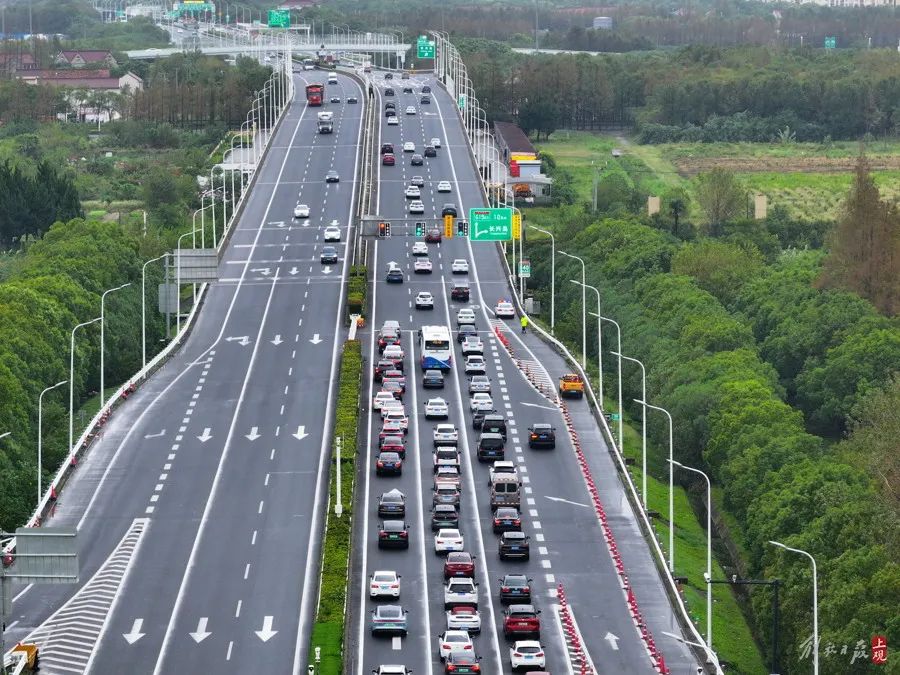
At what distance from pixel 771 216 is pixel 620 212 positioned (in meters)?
23.6

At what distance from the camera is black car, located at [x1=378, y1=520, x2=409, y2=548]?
84.8 m

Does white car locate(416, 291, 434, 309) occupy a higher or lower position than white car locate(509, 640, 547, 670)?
higher

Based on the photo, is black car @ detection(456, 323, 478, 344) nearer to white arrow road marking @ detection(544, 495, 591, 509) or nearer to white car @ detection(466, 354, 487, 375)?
white car @ detection(466, 354, 487, 375)

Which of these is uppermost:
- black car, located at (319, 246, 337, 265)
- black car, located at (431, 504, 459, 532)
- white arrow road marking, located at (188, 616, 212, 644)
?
black car, located at (319, 246, 337, 265)

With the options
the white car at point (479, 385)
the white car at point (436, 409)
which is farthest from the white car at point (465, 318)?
the white car at point (436, 409)

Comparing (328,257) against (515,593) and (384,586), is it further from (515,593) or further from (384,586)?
(515,593)

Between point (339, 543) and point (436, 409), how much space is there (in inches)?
847

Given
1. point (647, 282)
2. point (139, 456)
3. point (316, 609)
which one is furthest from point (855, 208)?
point (316, 609)

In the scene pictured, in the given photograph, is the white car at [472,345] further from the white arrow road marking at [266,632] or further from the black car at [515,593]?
the white arrow road marking at [266,632]

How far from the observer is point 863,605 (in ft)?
250

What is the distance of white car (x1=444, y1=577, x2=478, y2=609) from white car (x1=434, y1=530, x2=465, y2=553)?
500 centimetres

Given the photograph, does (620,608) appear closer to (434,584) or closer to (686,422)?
(434,584)

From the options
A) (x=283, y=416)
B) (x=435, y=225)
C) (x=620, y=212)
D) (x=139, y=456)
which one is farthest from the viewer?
(x=620, y=212)

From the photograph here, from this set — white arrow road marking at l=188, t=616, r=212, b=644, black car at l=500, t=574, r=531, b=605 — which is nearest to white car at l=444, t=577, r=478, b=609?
black car at l=500, t=574, r=531, b=605
